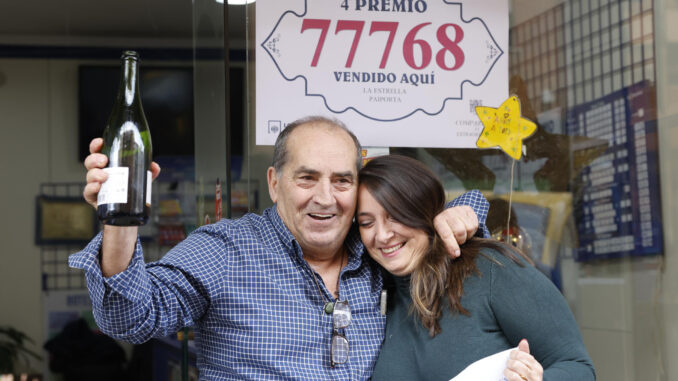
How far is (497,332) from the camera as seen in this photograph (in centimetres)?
205

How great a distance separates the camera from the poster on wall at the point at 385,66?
2.92 metres

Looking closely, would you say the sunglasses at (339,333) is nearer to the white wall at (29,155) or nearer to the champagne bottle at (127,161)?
the champagne bottle at (127,161)

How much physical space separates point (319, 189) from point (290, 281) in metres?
0.27

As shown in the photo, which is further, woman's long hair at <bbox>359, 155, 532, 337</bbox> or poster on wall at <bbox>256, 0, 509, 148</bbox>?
poster on wall at <bbox>256, 0, 509, 148</bbox>

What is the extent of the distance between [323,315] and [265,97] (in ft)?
3.19

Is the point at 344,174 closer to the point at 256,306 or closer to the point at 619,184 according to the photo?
the point at 256,306

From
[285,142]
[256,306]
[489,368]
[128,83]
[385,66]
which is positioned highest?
[385,66]

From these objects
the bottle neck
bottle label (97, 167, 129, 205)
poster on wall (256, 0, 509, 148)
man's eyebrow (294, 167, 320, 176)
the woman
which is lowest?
the woman

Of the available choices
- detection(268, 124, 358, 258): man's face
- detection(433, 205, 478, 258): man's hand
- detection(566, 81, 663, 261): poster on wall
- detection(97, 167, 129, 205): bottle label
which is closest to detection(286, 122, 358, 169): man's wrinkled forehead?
detection(268, 124, 358, 258): man's face

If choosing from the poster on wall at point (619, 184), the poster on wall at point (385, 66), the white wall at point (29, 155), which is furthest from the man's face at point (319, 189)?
the white wall at point (29, 155)

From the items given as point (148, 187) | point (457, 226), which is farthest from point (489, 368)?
point (148, 187)

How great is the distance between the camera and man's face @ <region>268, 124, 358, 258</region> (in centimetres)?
228

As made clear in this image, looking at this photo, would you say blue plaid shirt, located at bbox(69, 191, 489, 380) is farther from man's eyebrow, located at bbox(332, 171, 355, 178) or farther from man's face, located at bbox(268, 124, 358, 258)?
man's eyebrow, located at bbox(332, 171, 355, 178)

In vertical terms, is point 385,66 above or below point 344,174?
above
